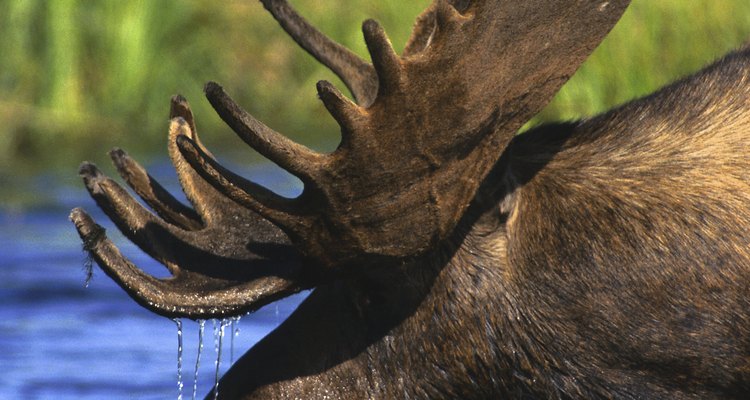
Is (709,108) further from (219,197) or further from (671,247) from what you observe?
(219,197)

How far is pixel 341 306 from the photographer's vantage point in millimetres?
4090

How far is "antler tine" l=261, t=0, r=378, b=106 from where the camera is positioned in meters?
4.48

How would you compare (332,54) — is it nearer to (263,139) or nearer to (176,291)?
(176,291)

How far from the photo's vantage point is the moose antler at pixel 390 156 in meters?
3.52

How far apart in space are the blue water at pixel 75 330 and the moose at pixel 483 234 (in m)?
2.21

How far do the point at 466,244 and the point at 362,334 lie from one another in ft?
1.12

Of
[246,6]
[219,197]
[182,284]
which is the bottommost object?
[182,284]

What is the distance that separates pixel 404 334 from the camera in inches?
160

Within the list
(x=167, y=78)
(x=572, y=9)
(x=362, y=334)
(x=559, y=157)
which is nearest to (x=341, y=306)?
(x=362, y=334)

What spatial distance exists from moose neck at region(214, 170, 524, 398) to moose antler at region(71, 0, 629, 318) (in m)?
0.29

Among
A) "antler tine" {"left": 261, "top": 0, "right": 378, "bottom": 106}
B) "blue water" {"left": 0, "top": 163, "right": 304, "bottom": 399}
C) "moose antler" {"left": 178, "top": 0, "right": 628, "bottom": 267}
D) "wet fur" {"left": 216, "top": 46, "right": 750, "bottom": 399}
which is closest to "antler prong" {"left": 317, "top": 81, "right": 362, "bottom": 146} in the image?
"moose antler" {"left": 178, "top": 0, "right": 628, "bottom": 267}

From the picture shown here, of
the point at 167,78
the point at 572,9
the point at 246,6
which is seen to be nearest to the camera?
the point at 572,9

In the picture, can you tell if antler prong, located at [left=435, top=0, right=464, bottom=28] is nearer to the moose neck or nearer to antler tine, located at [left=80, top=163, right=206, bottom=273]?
the moose neck

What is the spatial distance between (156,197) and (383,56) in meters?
0.99
